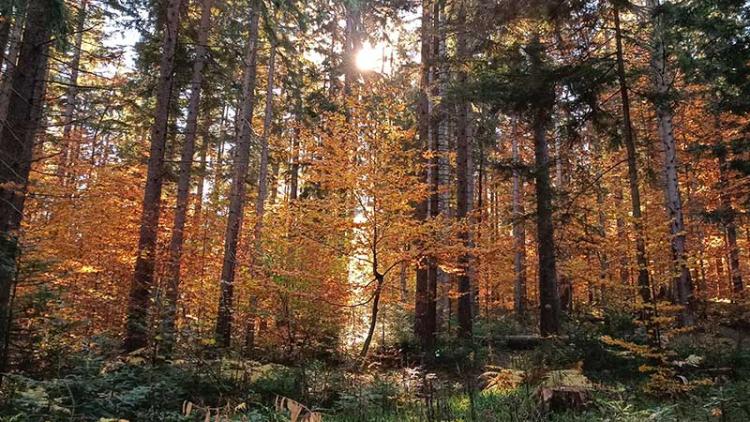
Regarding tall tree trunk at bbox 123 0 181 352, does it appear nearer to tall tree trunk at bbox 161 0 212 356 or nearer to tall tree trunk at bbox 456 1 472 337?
tall tree trunk at bbox 161 0 212 356

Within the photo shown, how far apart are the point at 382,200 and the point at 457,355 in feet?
15.2

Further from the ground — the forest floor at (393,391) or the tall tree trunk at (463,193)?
the tall tree trunk at (463,193)

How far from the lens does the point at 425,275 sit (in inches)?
551

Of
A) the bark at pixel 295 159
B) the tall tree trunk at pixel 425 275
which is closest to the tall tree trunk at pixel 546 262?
the tall tree trunk at pixel 425 275

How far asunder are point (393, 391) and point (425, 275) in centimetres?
687

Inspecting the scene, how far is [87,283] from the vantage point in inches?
511

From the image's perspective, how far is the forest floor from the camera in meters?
4.76

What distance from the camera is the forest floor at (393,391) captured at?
4.76 meters

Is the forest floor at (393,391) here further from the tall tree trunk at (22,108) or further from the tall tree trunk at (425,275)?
the tall tree trunk at (22,108)

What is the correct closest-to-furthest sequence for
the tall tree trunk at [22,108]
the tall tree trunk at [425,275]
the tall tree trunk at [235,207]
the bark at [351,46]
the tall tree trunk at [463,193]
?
the tall tree trunk at [22,108] → the tall tree trunk at [235,207] → the tall tree trunk at [425,275] → the tall tree trunk at [463,193] → the bark at [351,46]

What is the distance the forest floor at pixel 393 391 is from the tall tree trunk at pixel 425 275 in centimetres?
200

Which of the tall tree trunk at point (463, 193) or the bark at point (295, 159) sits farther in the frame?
the bark at point (295, 159)

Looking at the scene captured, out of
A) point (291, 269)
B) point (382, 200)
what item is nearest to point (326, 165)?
point (382, 200)

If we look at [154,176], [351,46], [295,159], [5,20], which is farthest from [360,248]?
[351,46]
